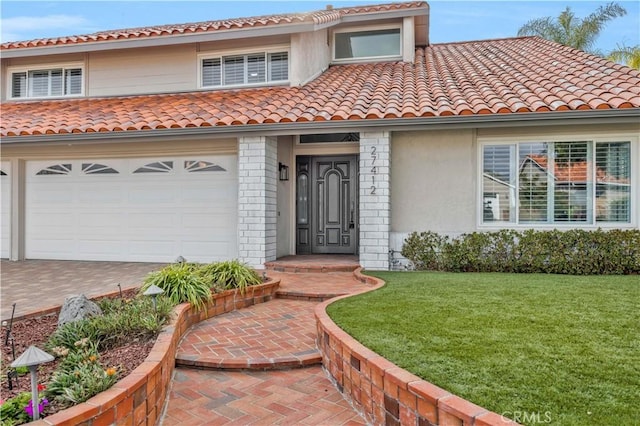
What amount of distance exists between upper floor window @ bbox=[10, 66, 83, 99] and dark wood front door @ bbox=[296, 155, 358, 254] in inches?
286

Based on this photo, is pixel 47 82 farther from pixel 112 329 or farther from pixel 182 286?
pixel 112 329

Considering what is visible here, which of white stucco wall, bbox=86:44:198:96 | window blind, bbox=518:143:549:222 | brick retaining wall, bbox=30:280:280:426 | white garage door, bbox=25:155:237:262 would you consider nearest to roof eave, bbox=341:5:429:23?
white stucco wall, bbox=86:44:198:96

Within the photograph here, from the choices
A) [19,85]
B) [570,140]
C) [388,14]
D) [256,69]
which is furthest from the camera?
[19,85]

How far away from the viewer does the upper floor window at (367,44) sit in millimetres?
13273

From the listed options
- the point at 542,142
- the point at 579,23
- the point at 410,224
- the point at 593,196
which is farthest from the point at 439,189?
the point at 579,23

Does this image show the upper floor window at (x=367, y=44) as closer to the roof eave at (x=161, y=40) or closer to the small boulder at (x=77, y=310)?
the roof eave at (x=161, y=40)

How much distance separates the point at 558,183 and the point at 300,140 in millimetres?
6164

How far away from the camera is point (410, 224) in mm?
9430

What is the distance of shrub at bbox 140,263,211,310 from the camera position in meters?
5.79

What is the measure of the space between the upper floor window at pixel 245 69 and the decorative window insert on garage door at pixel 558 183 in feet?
19.1

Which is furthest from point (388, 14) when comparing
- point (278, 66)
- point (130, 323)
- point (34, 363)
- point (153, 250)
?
point (34, 363)

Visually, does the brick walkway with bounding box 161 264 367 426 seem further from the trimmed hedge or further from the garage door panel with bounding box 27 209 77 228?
the garage door panel with bounding box 27 209 77 228

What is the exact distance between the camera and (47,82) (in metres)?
13.1

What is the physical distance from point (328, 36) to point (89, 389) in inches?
493
